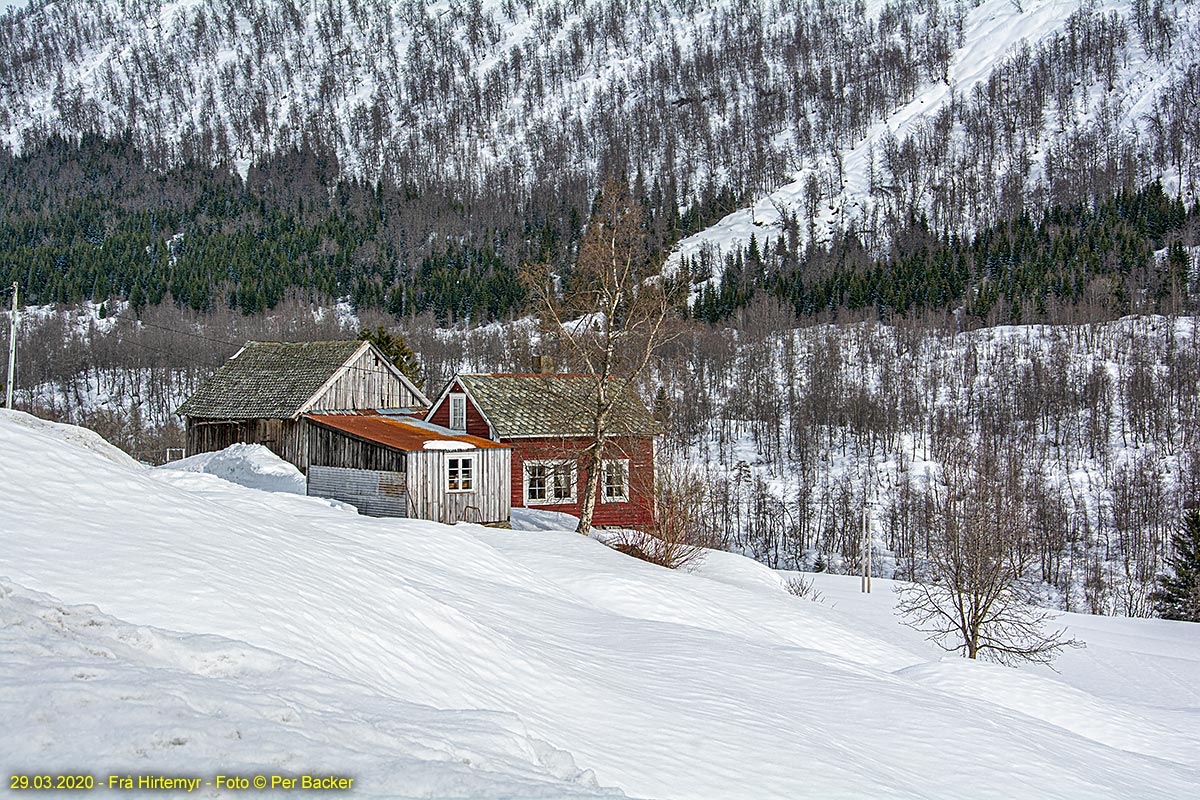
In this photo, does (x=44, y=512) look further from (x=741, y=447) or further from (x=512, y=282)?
(x=512, y=282)

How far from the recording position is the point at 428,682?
21.9 ft

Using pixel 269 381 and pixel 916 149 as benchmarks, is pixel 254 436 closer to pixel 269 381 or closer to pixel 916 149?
pixel 269 381

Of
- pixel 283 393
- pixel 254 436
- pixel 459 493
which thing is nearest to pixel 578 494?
pixel 459 493

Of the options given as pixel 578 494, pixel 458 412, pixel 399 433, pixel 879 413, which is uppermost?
pixel 879 413

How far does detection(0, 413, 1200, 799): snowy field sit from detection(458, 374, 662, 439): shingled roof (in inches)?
899

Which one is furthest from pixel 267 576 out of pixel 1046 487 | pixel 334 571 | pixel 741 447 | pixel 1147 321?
pixel 1147 321

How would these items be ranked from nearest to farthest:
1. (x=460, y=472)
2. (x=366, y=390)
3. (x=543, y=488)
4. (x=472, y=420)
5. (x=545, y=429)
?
(x=460, y=472) < (x=545, y=429) < (x=543, y=488) < (x=472, y=420) < (x=366, y=390)

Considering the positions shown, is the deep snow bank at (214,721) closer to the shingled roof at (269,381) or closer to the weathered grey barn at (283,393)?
the weathered grey barn at (283,393)

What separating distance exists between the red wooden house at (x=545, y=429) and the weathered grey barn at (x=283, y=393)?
6.24m

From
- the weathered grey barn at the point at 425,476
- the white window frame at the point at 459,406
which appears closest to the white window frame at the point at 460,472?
the weathered grey barn at the point at 425,476

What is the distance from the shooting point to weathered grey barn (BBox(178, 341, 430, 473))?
4044 cm

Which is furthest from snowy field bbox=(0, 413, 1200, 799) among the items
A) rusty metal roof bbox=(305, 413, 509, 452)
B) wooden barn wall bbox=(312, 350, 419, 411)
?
wooden barn wall bbox=(312, 350, 419, 411)

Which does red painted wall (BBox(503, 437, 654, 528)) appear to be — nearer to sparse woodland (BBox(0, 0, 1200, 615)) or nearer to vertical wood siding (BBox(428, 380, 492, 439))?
vertical wood siding (BBox(428, 380, 492, 439))

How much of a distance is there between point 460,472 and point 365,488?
3624 millimetres
